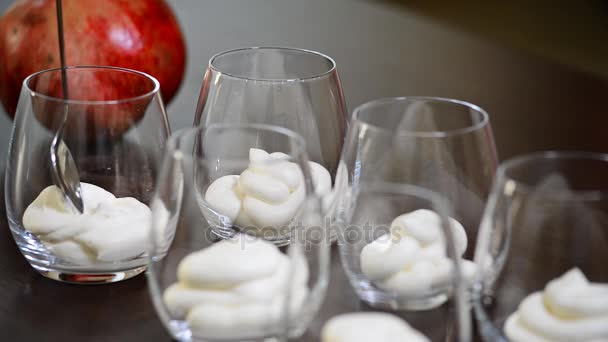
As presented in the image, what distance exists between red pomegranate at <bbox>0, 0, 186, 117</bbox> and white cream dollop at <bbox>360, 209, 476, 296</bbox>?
0.34 meters

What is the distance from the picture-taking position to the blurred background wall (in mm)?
760

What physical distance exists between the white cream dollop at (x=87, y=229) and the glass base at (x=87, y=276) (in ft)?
0.04

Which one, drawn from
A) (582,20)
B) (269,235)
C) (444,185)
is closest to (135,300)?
(269,235)

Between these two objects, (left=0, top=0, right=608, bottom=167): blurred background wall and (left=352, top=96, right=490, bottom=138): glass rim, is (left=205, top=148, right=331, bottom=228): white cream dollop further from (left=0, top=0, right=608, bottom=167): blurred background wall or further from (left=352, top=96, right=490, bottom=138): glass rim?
(left=0, top=0, right=608, bottom=167): blurred background wall

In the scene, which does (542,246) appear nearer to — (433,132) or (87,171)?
(433,132)

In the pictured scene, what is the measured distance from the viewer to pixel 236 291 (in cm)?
40

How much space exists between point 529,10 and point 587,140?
1.50 ft

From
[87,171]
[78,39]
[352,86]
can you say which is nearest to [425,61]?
[352,86]

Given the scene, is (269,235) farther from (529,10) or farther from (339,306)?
(529,10)

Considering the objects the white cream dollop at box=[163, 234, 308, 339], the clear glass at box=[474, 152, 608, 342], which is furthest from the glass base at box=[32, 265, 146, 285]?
the clear glass at box=[474, 152, 608, 342]

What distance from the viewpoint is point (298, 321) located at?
0.42 m

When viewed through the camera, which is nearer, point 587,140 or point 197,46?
point 587,140

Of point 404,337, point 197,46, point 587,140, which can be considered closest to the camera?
point 404,337

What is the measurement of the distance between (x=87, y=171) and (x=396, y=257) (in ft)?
0.65
